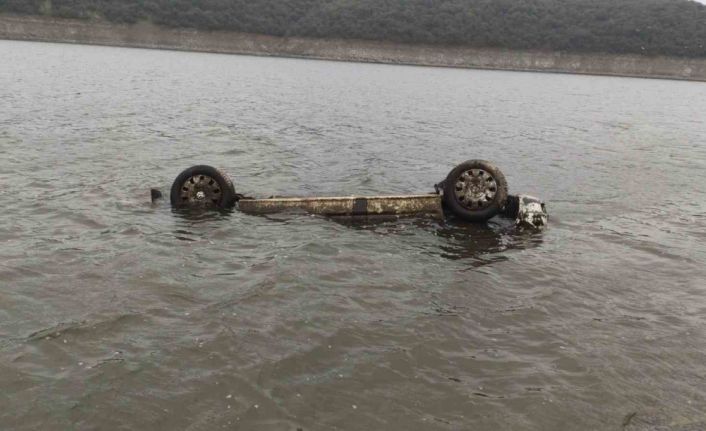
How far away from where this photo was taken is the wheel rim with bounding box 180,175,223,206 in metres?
11.3

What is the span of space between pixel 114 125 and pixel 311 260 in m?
17.3

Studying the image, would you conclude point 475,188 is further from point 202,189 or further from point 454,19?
point 454,19

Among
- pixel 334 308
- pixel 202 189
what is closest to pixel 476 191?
pixel 334 308

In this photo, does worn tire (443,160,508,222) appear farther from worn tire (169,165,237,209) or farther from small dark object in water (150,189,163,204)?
small dark object in water (150,189,163,204)

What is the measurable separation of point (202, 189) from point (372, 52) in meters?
137

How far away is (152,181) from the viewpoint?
45.5 ft

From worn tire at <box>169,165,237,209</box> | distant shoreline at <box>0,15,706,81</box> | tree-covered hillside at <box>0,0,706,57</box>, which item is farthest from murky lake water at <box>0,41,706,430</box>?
tree-covered hillside at <box>0,0,706,57</box>

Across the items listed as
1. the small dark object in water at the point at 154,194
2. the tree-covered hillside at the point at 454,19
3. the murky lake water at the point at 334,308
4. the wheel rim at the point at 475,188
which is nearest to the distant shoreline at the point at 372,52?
the tree-covered hillside at the point at 454,19

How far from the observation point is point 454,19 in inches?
5989

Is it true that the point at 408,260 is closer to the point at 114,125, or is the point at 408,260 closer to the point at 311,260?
the point at 311,260

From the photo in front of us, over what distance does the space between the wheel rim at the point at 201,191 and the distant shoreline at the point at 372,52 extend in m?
135

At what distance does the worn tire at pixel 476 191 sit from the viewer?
11016 millimetres

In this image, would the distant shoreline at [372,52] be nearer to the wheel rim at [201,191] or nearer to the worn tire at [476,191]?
the wheel rim at [201,191]

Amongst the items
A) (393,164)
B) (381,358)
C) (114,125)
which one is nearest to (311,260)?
(381,358)
